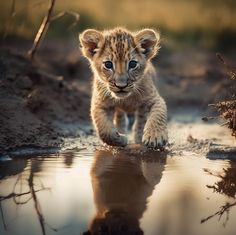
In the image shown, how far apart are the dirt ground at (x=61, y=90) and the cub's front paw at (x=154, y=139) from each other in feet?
3.22

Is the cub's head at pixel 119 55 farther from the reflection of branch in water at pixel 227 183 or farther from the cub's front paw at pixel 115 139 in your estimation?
the reflection of branch in water at pixel 227 183

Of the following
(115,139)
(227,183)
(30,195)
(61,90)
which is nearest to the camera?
(30,195)

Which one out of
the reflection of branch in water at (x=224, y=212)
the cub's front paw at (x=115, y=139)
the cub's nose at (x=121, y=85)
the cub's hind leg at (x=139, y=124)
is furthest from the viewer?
the cub's hind leg at (x=139, y=124)

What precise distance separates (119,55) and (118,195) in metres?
2.41

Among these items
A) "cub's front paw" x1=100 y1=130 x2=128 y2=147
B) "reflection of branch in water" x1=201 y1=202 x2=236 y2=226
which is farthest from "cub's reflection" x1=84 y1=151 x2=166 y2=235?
"reflection of branch in water" x1=201 y1=202 x2=236 y2=226

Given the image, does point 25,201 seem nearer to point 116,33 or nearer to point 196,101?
point 116,33

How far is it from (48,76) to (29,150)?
2681mm

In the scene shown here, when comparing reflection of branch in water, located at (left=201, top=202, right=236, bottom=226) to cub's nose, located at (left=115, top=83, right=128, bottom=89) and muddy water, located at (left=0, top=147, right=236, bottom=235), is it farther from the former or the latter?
cub's nose, located at (left=115, top=83, right=128, bottom=89)

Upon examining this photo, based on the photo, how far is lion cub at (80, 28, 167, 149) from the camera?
6.68 metres

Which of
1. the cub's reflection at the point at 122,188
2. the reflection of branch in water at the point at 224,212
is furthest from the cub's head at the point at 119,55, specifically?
the reflection of branch in water at the point at 224,212

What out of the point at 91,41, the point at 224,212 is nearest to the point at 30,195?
the point at 224,212

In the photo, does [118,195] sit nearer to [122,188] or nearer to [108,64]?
[122,188]

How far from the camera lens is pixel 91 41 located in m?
7.27

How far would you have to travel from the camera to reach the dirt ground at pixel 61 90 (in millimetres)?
7195
